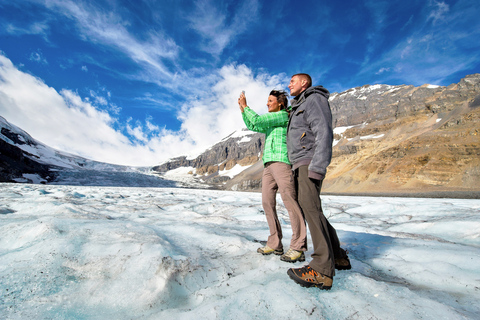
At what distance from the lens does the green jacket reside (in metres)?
2.57

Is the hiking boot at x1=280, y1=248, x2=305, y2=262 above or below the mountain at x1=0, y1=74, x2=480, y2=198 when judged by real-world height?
below

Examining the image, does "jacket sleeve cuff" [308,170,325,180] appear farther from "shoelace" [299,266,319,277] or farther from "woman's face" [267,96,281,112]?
"woman's face" [267,96,281,112]

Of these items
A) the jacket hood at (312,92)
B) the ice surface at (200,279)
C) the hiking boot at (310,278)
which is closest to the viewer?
the ice surface at (200,279)

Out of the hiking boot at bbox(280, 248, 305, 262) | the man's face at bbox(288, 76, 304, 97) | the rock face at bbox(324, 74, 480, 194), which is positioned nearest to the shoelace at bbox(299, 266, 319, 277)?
the hiking boot at bbox(280, 248, 305, 262)

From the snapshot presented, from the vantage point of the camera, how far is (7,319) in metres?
1.34

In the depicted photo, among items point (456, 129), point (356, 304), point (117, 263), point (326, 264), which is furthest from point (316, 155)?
point (456, 129)

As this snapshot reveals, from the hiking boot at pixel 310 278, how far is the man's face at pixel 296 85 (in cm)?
196

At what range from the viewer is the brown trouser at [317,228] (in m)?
1.89

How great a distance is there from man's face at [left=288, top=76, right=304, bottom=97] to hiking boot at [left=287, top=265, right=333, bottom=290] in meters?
1.96

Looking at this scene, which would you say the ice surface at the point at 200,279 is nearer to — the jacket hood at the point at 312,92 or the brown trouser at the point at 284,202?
the brown trouser at the point at 284,202

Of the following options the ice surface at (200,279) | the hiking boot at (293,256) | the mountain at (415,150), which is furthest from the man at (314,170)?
the mountain at (415,150)

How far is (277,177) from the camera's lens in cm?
250

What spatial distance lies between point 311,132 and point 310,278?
1.42 m

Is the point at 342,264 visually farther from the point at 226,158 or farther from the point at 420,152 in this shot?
the point at 226,158
